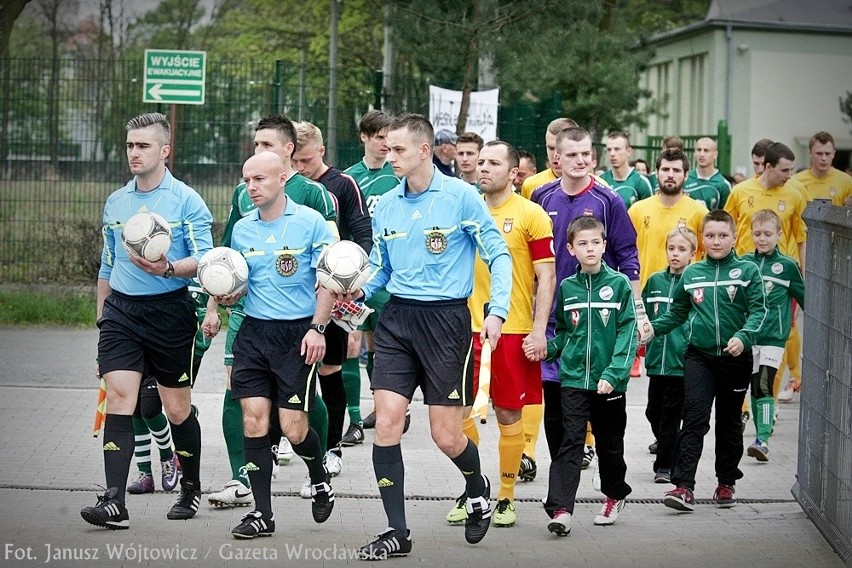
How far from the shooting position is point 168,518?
24.5 feet

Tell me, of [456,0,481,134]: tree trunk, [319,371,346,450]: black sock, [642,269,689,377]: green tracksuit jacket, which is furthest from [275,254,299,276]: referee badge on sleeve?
[456,0,481,134]: tree trunk

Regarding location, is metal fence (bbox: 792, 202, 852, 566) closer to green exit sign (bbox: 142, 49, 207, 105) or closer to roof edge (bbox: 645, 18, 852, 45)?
green exit sign (bbox: 142, 49, 207, 105)

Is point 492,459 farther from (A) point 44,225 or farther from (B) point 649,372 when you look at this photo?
(A) point 44,225

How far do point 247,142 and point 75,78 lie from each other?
2124mm

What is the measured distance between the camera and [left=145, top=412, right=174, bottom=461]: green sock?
8.24m

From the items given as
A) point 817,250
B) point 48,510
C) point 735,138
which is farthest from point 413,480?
point 735,138

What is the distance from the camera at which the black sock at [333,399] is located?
8914 mm

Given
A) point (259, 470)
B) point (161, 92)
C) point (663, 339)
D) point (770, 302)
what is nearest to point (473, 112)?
point (161, 92)

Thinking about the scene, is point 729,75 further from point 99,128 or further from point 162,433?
point 162,433

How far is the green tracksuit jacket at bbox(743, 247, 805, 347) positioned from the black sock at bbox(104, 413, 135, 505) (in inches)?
180

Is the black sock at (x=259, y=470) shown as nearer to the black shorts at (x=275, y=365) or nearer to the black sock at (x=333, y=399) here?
the black shorts at (x=275, y=365)

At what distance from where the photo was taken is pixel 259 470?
23.4ft

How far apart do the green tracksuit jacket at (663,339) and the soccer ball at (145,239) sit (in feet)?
11.1

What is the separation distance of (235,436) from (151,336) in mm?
965
